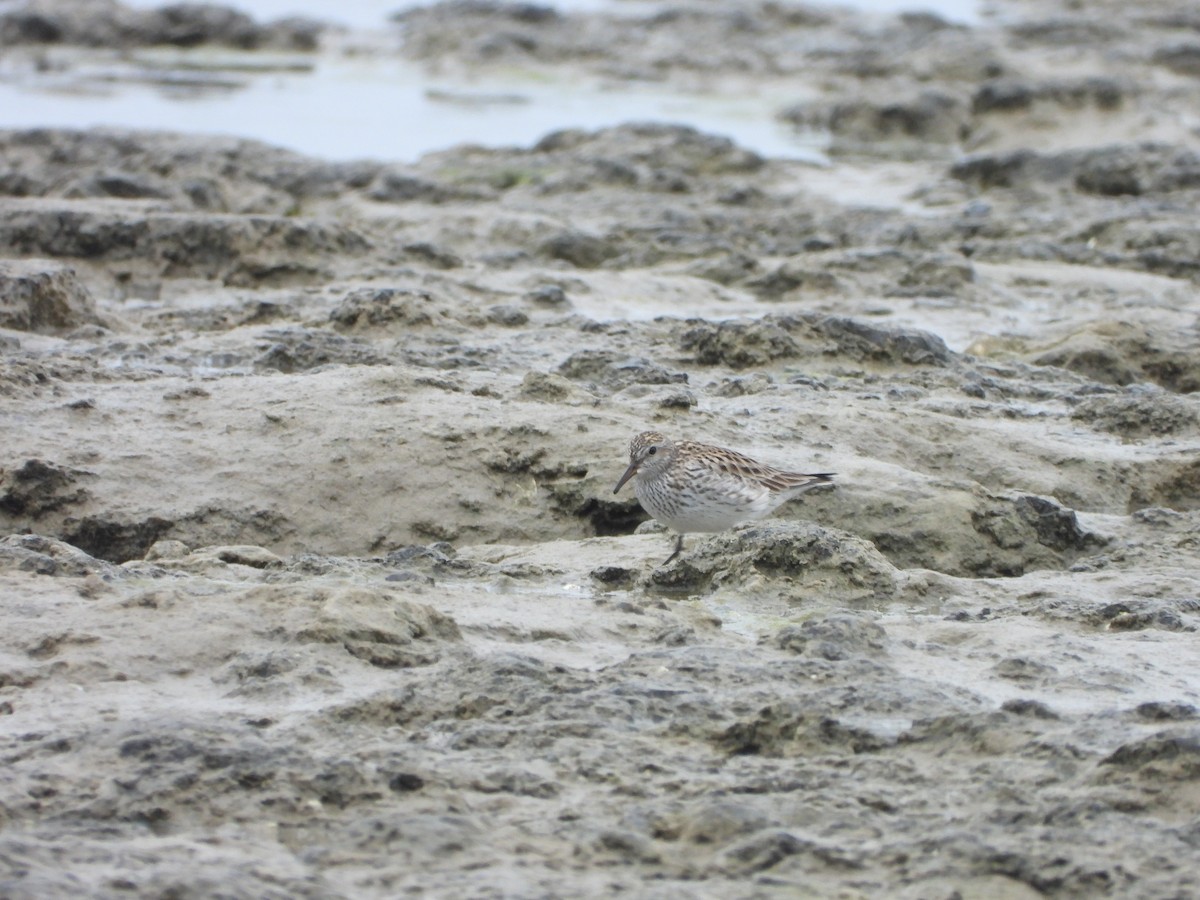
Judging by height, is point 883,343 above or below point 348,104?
below

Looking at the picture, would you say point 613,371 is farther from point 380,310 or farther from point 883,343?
point 883,343

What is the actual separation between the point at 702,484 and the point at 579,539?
894 millimetres

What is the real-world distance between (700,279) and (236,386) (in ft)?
14.1

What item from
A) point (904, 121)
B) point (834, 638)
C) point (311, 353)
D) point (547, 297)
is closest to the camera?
point (834, 638)

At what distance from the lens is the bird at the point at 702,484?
6.52 metres

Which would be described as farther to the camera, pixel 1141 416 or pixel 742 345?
pixel 742 345

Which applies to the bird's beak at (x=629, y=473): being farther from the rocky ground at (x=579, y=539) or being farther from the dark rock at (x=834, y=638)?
the dark rock at (x=834, y=638)

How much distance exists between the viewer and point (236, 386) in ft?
26.1

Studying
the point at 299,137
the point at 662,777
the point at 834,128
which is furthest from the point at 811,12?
the point at 662,777

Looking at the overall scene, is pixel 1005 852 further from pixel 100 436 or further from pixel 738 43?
pixel 738 43

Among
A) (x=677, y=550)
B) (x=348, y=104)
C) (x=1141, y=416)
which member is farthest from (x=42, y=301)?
(x=348, y=104)

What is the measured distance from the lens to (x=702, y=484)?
6.52m

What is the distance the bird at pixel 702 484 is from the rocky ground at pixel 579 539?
0.67 ft

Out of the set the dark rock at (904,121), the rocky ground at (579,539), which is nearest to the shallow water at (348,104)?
the dark rock at (904,121)
